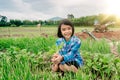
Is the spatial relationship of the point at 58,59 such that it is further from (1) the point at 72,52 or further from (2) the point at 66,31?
(2) the point at 66,31

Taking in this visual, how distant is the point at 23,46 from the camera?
28.0ft

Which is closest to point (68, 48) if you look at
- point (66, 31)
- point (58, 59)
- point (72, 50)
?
point (72, 50)

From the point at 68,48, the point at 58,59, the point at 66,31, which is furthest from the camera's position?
the point at 68,48

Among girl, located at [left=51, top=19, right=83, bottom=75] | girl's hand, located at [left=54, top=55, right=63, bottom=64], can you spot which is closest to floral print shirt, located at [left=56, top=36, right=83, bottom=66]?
girl, located at [left=51, top=19, right=83, bottom=75]

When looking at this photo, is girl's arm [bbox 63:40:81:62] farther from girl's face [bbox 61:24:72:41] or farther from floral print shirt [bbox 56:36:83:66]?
girl's face [bbox 61:24:72:41]

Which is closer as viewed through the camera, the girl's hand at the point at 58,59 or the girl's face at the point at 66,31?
the girl's hand at the point at 58,59

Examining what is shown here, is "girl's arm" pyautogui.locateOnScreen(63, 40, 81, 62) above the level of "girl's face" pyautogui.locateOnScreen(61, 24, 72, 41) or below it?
below

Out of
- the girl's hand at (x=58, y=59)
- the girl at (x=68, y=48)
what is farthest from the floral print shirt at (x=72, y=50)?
the girl's hand at (x=58, y=59)

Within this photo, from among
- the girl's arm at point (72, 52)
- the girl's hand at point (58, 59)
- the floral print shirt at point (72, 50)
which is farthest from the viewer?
the floral print shirt at point (72, 50)

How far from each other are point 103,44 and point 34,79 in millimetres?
3982

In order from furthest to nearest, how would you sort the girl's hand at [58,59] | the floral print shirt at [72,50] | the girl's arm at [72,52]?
the floral print shirt at [72,50]
the girl's arm at [72,52]
the girl's hand at [58,59]

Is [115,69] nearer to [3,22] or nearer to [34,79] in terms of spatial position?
[34,79]

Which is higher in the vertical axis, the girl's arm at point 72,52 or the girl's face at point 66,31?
the girl's face at point 66,31

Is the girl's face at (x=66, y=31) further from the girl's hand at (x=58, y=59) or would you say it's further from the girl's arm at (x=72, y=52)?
the girl's hand at (x=58, y=59)
